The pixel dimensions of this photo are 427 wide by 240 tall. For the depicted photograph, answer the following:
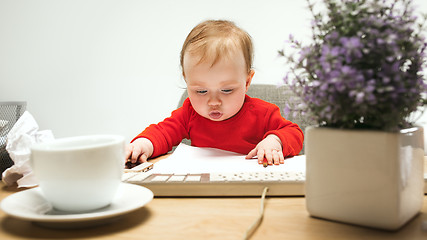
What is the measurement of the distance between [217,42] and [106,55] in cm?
159

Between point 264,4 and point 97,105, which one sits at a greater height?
point 264,4

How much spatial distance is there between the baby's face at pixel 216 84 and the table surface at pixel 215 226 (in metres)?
0.53

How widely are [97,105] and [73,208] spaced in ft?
6.90

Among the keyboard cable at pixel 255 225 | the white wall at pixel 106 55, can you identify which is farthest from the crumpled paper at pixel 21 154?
the white wall at pixel 106 55

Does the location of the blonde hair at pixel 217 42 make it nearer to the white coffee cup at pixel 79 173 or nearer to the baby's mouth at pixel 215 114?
the baby's mouth at pixel 215 114

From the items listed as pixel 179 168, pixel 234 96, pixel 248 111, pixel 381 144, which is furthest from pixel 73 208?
pixel 248 111

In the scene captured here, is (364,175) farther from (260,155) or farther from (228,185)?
(260,155)

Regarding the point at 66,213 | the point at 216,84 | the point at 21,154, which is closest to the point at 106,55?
the point at 216,84

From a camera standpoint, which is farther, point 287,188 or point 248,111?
point 248,111

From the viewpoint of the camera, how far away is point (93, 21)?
244 centimetres

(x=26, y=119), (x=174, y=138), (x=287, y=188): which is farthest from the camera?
(x=174, y=138)

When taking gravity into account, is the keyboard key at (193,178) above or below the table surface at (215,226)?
above

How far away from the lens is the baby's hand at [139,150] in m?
0.87

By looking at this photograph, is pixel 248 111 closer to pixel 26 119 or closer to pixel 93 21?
pixel 26 119
